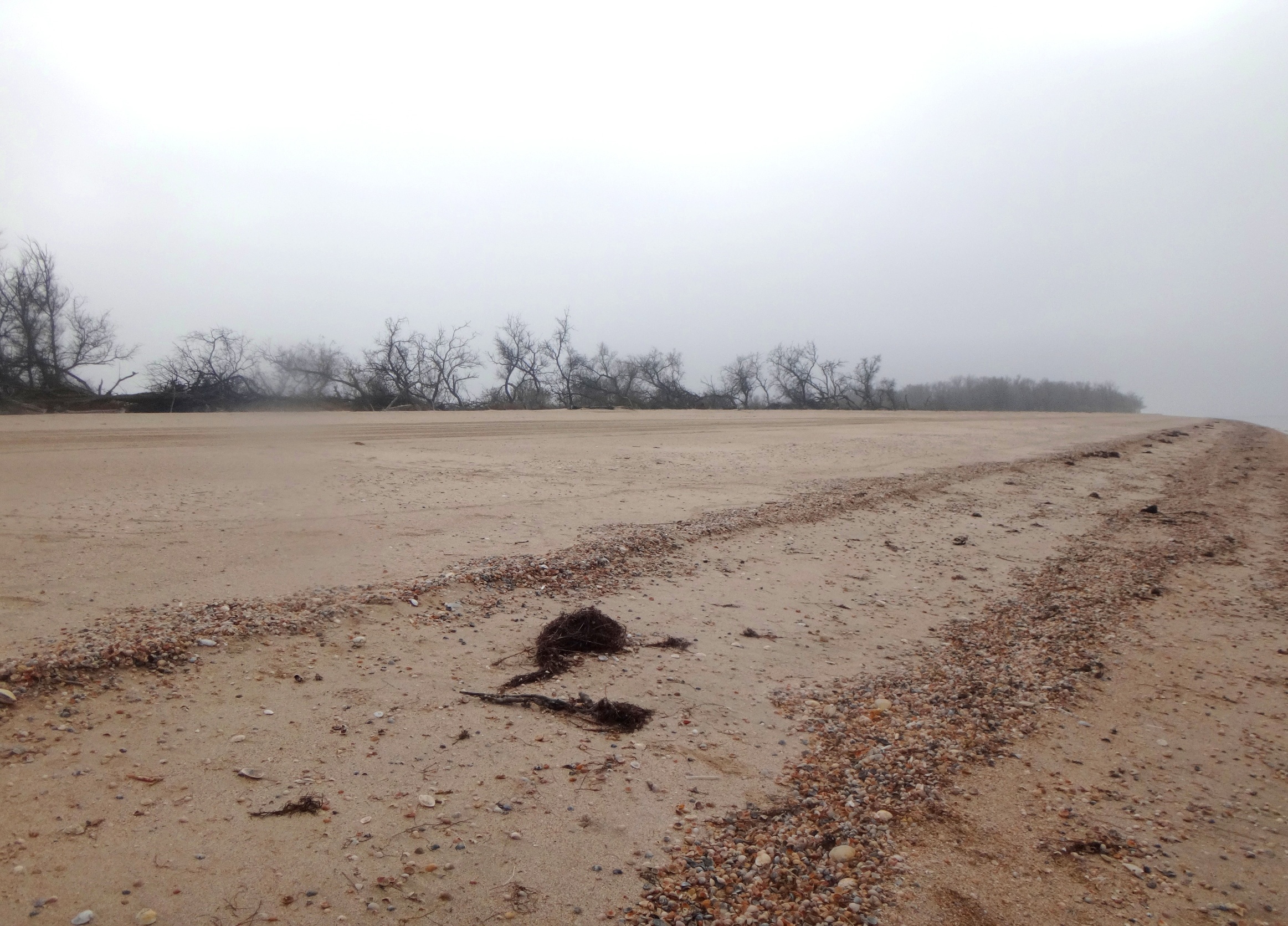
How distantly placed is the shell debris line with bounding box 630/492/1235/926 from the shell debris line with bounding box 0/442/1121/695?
2.21 meters

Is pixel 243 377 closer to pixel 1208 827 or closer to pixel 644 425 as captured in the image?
pixel 644 425

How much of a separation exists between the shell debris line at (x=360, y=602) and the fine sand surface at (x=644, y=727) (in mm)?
36

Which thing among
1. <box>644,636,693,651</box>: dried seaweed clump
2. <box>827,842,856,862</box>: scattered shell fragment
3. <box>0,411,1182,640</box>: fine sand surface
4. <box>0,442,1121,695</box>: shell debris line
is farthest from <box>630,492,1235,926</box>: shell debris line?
<box>0,411,1182,640</box>: fine sand surface

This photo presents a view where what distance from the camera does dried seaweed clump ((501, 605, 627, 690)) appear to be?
426cm

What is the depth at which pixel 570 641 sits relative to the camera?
15.0 feet

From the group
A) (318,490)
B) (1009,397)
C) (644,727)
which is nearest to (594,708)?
(644,727)

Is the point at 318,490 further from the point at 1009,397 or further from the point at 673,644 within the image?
the point at 1009,397

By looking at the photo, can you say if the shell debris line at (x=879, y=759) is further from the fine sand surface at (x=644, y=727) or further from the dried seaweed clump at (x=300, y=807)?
the dried seaweed clump at (x=300, y=807)

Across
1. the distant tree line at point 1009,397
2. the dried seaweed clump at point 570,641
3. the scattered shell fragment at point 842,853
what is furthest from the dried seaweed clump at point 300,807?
the distant tree line at point 1009,397

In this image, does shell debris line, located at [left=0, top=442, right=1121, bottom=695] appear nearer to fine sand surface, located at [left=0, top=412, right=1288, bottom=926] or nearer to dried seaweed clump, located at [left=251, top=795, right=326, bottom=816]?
fine sand surface, located at [left=0, top=412, right=1288, bottom=926]

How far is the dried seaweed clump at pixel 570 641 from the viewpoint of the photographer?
426cm

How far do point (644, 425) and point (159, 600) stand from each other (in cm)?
1470

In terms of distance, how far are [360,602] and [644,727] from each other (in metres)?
2.23

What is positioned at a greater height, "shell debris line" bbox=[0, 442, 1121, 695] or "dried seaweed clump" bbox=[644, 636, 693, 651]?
"shell debris line" bbox=[0, 442, 1121, 695]
